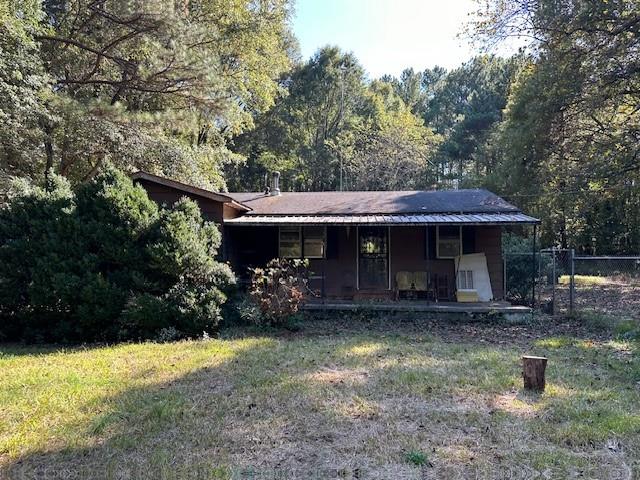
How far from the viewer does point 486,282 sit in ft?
37.7

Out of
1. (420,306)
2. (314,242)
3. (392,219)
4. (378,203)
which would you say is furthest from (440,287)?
(314,242)

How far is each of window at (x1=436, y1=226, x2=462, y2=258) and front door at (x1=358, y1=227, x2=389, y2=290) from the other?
131cm

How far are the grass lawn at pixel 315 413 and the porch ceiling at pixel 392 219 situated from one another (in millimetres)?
3483

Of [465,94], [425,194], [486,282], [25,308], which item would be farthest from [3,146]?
[465,94]

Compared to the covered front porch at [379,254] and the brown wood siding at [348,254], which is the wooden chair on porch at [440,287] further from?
the brown wood siding at [348,254]

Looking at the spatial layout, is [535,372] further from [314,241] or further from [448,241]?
[314,241]

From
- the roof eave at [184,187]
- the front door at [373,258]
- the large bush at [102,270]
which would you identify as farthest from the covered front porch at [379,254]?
the large bush at [102,270]

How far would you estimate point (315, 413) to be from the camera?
4.46 metres

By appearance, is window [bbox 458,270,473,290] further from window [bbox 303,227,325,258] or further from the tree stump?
the tree stump

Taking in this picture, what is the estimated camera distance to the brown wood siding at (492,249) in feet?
38.2

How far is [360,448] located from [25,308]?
297 inches

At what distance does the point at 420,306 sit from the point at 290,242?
3.89m

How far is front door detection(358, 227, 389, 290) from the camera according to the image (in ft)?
39.5

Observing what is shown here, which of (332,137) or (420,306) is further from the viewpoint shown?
(332,137)
